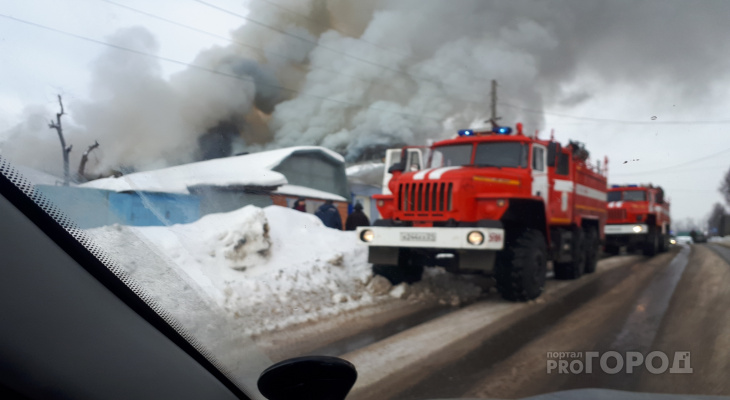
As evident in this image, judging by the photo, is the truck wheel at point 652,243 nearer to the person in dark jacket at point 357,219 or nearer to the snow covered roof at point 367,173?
the snow covered roof at point 367,173

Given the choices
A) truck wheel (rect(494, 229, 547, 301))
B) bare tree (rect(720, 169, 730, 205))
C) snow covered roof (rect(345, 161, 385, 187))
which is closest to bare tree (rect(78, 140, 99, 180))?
snow covered roof (rect(345, 161, 385, 187))

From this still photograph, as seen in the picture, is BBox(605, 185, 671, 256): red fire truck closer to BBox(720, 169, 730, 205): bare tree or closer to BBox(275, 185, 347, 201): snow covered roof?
BBox(720, 169, 730, 205): bare tree

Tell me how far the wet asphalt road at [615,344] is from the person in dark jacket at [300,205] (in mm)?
1749

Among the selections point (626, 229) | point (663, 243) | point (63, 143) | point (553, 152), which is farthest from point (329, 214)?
point (663, 243)

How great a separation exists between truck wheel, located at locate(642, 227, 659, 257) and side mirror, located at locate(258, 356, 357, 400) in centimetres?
1111

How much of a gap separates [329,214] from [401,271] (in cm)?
236

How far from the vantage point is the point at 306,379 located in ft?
5.23

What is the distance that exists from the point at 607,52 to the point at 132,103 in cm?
304

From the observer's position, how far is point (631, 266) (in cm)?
971

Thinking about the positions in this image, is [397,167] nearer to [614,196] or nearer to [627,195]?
[627,195]

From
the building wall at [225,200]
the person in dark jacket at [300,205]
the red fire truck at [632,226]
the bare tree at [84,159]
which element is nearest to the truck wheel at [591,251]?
the red fire truck at [632,226]

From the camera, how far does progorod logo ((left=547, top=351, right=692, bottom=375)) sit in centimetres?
331

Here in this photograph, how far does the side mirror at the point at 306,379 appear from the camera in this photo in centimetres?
159

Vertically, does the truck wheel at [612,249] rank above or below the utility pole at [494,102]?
below
